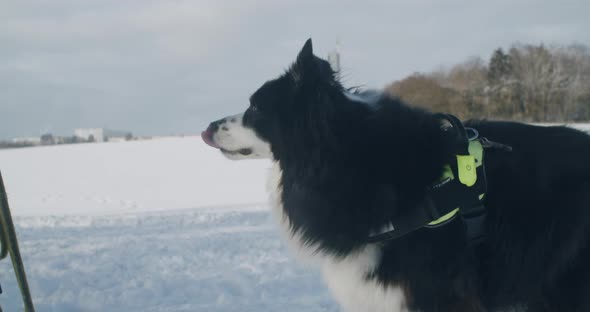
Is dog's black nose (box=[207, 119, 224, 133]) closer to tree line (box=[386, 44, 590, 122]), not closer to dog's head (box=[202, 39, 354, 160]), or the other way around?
dog's head (box=[202, 39, 354, 160])

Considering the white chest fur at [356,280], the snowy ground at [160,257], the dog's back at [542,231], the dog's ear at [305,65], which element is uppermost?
the dog's ear at [305,65]

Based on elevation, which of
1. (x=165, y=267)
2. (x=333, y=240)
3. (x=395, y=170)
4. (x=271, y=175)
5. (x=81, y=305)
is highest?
(x=395, y=170)

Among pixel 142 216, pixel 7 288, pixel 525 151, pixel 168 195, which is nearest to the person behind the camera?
pixel 525 151

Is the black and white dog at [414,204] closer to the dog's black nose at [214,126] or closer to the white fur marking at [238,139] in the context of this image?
the white fur marking at [238,139]

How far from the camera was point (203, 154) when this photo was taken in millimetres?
30203

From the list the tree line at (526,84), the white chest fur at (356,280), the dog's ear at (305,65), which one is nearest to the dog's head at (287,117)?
the dog's ear at (305,65)

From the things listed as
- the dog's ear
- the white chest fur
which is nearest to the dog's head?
the dog's ear

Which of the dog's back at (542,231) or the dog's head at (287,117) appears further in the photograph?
the dog's head at (287,117)

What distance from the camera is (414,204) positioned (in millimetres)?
2559

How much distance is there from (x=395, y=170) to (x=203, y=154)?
28.4 m

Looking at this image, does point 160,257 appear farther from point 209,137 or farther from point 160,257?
point 209,137

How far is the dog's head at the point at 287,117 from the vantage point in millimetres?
2693

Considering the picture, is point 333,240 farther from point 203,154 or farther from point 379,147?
point 203,154

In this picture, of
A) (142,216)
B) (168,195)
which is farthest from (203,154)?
(142,216)
